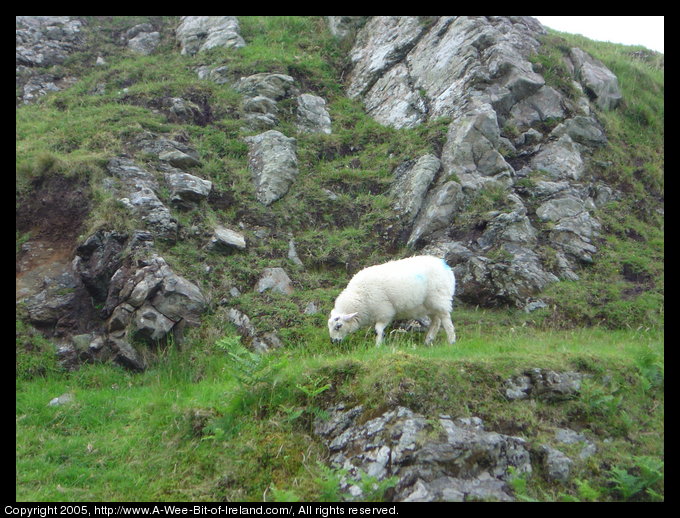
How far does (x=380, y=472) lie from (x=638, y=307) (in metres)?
8.75

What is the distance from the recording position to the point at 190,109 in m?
18.6

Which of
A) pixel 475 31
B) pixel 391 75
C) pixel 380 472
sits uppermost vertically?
pixel 475 31

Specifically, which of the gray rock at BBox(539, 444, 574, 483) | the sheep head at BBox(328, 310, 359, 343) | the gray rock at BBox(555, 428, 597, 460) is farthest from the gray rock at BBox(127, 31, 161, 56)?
the gray rock at BBox(539, 444, 574, 483)

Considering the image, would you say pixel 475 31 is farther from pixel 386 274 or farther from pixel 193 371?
pixel 193 371

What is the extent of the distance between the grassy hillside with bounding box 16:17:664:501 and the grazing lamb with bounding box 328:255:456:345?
0.50 meters

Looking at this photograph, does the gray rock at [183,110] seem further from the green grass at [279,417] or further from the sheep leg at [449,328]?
the sheep leg at [449,328]

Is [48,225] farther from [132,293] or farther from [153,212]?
[132,293]

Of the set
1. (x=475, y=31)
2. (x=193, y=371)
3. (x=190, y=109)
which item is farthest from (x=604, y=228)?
(x=190, y=109)

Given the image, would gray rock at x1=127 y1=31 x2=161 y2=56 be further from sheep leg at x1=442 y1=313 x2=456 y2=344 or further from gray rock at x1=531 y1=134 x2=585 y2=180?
sheep leg at x1=442 y1=313 x2=456 y2=344

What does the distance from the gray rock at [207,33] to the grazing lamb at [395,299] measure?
603 inches

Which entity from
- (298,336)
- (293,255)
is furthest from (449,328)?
(293,255)

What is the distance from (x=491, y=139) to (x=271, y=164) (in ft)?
22.4

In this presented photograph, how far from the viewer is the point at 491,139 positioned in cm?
1680

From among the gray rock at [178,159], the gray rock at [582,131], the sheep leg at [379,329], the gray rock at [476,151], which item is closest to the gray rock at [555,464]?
the sheep leg at [379,329]
